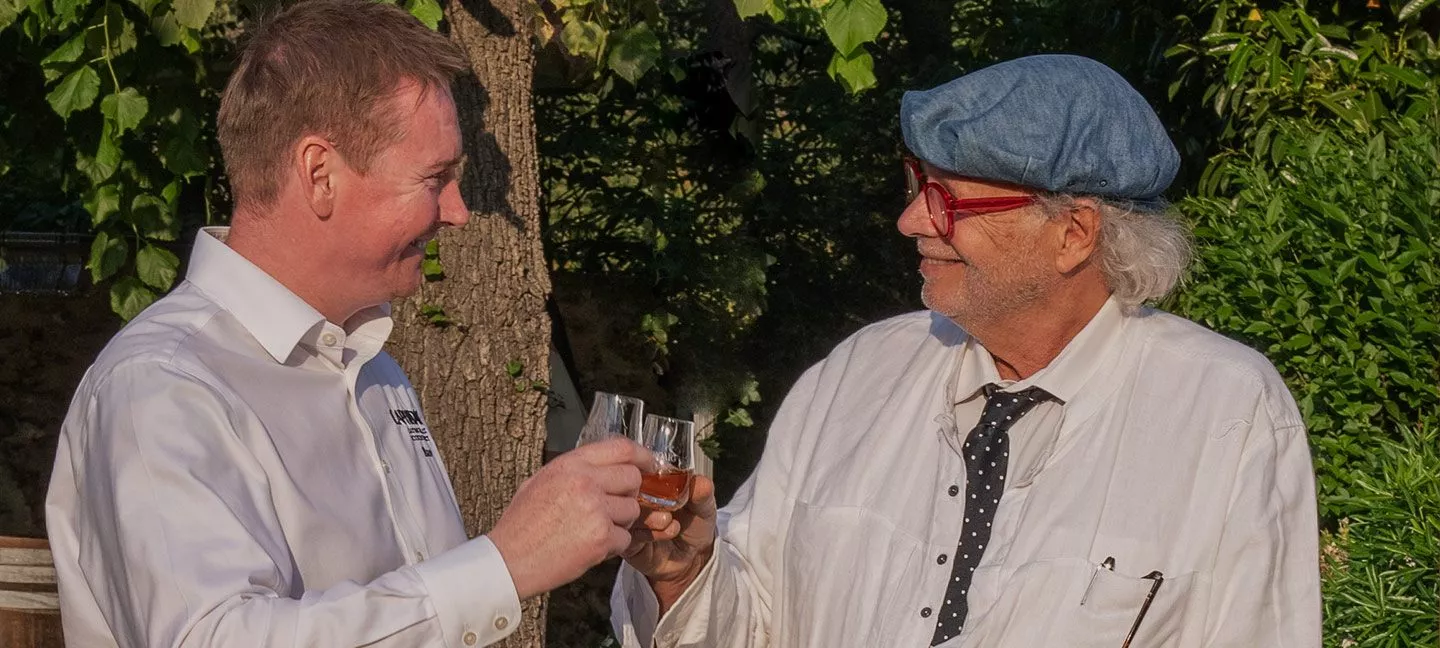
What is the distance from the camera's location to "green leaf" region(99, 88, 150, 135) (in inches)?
187

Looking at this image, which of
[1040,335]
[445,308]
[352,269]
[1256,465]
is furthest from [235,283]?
[445,308]

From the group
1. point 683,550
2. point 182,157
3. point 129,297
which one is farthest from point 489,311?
point 683,550

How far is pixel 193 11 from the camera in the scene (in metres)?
4.41

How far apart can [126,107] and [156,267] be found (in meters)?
0.62

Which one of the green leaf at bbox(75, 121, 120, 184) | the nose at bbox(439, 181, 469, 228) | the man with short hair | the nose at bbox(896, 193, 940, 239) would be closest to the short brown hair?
the man with short hair

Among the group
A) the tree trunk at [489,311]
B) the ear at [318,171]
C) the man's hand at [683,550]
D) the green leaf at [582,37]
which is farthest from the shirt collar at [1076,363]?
the green leaf at [582,37]

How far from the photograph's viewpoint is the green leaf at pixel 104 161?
500 cm

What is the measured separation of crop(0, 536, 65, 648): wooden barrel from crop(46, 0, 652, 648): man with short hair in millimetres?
2363

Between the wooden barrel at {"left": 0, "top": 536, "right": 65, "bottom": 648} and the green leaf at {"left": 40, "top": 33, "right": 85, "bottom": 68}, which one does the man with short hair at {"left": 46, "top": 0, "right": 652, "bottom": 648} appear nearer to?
the wooden barrel at {"left": 0, "top": 536, "right": 65, "bottom": 648}

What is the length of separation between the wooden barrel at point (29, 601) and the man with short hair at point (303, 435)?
2.36 meters

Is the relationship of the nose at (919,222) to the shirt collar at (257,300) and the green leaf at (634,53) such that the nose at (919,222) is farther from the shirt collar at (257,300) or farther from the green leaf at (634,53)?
the green leaf at (634,53)

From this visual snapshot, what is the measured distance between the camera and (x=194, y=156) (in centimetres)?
513

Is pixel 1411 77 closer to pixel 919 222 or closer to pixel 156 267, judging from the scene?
pixel 919 222

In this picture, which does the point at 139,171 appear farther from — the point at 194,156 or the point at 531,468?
the point at 531,468
